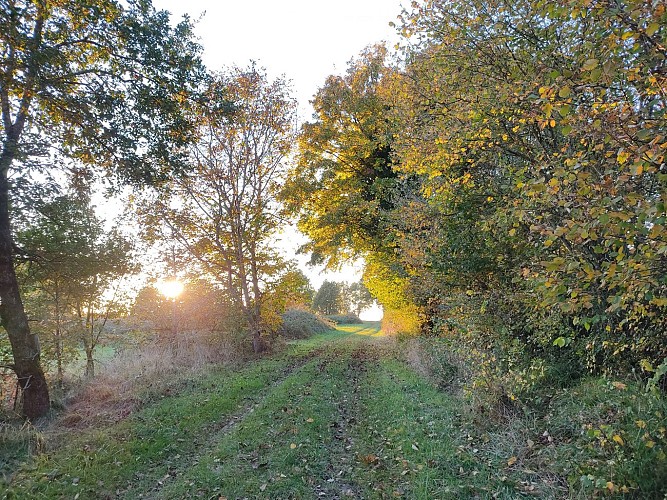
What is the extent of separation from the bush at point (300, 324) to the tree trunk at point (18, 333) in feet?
59.6

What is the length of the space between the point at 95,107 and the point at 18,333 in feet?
17.2

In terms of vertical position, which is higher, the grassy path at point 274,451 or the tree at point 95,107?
the tree at point 95,107

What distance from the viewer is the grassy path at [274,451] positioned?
510cm

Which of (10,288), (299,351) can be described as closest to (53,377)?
(10,288)

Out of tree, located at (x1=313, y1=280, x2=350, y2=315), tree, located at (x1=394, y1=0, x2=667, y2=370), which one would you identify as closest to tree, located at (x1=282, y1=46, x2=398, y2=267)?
tree, located at (x1=394, y1=0, x2=667, y2=370)

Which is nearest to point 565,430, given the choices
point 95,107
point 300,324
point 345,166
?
point 95,107

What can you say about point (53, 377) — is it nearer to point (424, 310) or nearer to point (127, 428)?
point (127, 428)

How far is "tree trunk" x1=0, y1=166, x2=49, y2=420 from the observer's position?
7.88 metres

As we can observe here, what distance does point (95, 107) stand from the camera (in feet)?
25.4

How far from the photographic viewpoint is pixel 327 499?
489 cm

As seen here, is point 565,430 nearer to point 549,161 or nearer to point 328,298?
point 549,161

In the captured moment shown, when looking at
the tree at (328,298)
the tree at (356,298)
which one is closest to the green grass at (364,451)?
the tree at (328,298)

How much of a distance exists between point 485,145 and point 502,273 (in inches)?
113

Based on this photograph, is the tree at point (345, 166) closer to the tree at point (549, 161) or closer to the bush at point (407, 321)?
the bush at point (407, 321)
